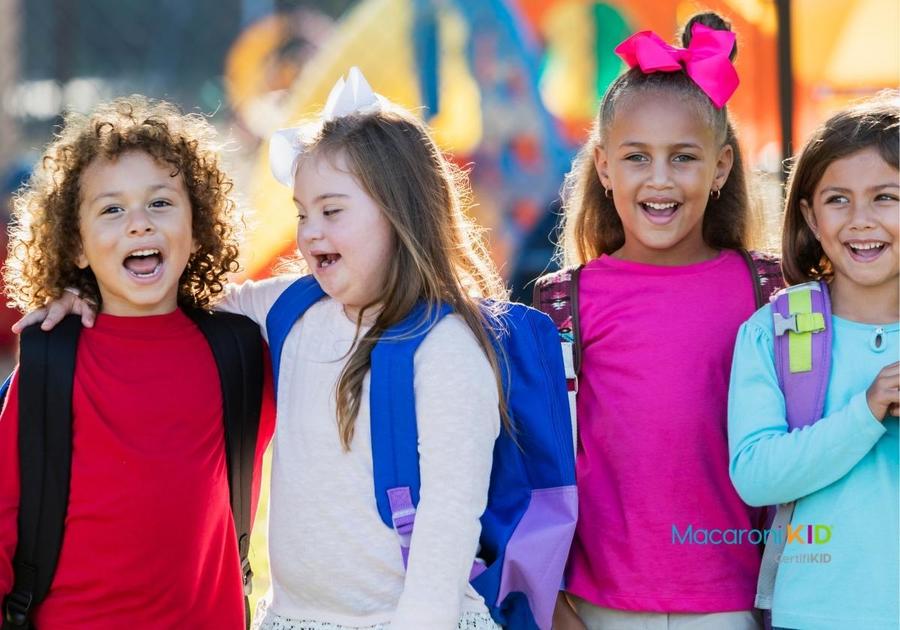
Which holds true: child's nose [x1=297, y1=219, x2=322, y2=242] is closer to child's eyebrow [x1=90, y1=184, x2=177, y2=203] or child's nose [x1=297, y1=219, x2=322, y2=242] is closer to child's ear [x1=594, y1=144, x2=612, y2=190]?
child's eyebrow [x1=90, y1=184, x2=177, y2=203]

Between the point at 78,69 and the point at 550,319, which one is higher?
the point at 78,69

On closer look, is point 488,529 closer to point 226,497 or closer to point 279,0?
point 226,497

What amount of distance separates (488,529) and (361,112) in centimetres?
84

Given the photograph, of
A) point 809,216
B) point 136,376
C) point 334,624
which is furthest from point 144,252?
point 809,216

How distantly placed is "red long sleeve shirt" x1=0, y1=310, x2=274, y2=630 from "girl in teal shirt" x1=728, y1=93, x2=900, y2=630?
3.41ft

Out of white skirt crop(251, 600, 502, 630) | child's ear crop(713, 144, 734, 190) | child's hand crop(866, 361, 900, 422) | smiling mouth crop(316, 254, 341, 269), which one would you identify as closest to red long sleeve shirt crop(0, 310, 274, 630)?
white skirt crop(251, 600, 502, 630)

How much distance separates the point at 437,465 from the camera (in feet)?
6.87

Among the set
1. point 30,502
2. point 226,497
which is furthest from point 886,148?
point 30,502

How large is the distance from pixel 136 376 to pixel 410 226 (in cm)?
64

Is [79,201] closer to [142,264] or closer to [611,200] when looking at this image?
[142,264]

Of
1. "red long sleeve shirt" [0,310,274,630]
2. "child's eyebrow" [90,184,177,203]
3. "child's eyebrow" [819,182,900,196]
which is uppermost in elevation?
"child's eyebrow" [90,184,177,203]

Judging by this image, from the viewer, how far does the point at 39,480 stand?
90.0 inches

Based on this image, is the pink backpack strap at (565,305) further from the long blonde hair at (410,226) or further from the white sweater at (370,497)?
the white sweater at (370,497)

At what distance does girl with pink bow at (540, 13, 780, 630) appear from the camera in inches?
94.0
